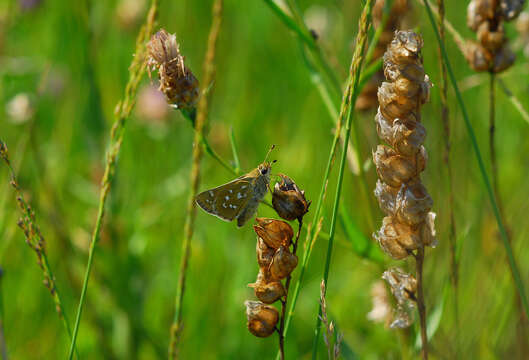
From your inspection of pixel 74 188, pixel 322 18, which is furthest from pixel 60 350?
pixel 322 18

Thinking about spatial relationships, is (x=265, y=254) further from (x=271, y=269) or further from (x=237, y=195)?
(x=237, y=195)

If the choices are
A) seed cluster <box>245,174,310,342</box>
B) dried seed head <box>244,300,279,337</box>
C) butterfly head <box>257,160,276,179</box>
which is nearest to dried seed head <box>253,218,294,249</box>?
seed cluster <box>245,174,310,342</box>

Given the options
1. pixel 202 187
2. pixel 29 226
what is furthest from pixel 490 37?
pixel 202 187

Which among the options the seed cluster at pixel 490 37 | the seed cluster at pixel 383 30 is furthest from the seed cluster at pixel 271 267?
the seed cluster at pixel 383 30

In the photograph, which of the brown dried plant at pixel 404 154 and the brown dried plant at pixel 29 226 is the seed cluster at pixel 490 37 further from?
the brown dried plant at pixel 29 226

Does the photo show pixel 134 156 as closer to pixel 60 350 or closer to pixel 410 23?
pixel 60 350

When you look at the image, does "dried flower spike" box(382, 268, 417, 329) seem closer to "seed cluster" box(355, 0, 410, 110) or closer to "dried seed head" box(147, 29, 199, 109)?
"dried seed head" box(147, 29, 199, 109)
